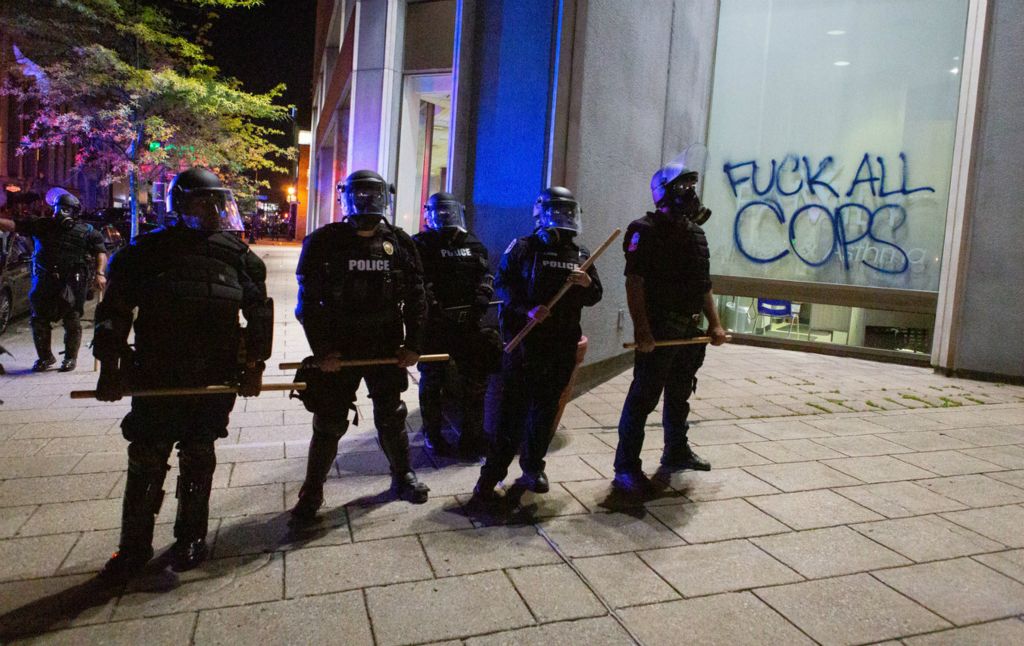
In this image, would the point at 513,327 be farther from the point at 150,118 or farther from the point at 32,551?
the point at 150,118

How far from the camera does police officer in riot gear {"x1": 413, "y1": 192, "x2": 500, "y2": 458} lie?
16.6 ft

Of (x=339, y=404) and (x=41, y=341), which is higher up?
(x=339, y=404)

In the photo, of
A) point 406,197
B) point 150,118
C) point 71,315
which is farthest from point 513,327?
point 150,118

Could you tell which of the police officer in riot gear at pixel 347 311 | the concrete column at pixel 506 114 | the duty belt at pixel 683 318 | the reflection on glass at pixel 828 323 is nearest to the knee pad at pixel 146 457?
the police officer in riot gear at pixel 347 311

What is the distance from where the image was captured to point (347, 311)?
3.84 metres

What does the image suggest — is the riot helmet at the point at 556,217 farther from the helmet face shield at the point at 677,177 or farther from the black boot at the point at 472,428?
the black boot at the point at 472,428

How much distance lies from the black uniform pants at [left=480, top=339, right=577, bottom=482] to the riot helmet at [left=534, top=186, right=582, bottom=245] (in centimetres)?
65

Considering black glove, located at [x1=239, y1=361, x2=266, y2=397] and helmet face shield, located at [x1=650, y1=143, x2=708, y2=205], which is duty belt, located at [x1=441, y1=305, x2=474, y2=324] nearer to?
helmet face shield, located at [x1=650, y1=143, x2=708, y2=205]

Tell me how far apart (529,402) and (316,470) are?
1260 mm

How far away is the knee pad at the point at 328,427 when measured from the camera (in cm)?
385

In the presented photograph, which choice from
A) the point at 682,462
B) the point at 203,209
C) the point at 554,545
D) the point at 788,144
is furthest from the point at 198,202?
the point at 788,144

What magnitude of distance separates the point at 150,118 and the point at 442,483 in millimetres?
15060

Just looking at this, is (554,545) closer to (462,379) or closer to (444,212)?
(462,379)

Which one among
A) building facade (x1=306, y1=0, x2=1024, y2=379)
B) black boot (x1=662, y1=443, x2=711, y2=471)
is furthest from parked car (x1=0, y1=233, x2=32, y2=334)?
black boot (x1=662, y1=443, x2=711, y2=471)
